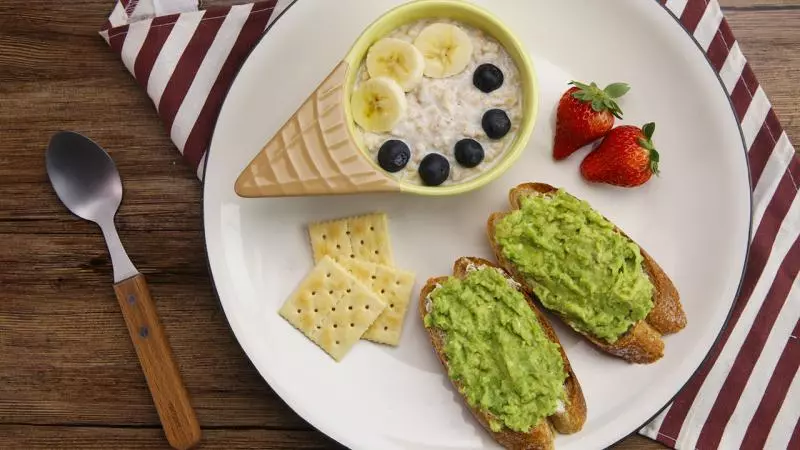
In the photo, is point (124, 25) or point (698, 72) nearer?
point (698, 72)

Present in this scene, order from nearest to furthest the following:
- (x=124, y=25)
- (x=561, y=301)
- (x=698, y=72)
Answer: (x=561, y=301), (x=698, y=72), (x=124, y=25)

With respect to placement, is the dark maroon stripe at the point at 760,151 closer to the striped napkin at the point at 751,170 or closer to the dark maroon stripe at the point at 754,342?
the striped napkin at the point at 751,170

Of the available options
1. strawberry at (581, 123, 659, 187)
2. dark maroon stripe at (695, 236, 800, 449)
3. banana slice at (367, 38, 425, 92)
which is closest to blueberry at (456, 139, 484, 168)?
banana slice at (367, 38, 425, 92)

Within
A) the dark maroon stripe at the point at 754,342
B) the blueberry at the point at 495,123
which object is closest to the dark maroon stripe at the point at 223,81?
the blueberry at the point at 495,123

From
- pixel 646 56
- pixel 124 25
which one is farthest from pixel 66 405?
pixel 646 56

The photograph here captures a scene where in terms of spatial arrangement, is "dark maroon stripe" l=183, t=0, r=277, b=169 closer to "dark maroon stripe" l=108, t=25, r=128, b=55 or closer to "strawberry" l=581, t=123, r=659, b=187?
"dark maroon stripe" l=108, t=25, r=128, b=55

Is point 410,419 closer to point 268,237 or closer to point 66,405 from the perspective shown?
point 268,237

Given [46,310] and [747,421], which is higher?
[747,421]

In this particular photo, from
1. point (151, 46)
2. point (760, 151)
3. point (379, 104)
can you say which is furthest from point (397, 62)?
point (760, 151)
